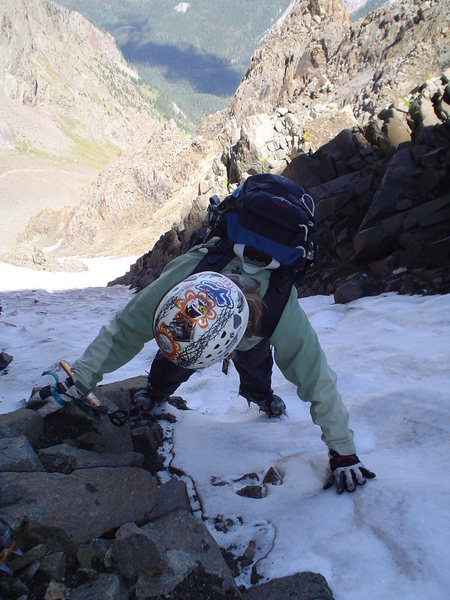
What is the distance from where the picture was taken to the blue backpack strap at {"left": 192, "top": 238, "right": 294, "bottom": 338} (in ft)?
9.80

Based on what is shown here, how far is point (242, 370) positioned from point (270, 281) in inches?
52.0

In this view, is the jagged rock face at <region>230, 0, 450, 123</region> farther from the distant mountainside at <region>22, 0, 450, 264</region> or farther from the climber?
the climber

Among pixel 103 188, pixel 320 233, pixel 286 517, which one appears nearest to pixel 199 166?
pixel 103 188

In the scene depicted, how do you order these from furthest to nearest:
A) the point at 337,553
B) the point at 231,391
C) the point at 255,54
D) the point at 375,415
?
1. the point at 255,54
2. the point at 231,391
3. the point at 375,415
4. the point at 337,553

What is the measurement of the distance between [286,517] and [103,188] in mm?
35556

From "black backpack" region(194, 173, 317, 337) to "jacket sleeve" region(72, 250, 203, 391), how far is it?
0.90 feet

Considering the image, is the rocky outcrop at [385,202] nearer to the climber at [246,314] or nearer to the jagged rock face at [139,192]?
the climber at [246,314]

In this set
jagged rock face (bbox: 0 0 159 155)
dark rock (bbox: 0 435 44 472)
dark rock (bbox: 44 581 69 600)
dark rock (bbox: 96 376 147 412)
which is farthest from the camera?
jagged rock face (bbox: 0 0 159 155)

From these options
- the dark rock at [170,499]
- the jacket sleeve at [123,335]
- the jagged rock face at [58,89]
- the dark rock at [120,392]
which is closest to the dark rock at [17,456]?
the jacket sleeve at [123,335]

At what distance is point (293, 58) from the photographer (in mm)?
36562

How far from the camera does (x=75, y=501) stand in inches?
98.7

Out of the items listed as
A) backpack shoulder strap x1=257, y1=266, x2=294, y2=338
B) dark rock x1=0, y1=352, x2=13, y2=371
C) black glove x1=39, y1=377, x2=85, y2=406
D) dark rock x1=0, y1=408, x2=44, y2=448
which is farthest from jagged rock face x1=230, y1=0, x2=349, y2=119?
dark rock x1=0, y1=408, x2=44, y2=448

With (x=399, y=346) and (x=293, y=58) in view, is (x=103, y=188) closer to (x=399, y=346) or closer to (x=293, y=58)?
(x=293, y=58)

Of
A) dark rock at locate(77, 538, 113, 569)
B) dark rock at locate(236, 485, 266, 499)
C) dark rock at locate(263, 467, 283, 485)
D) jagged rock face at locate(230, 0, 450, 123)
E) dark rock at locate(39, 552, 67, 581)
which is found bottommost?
dark rock at locate(236, 485, 266, 499)
